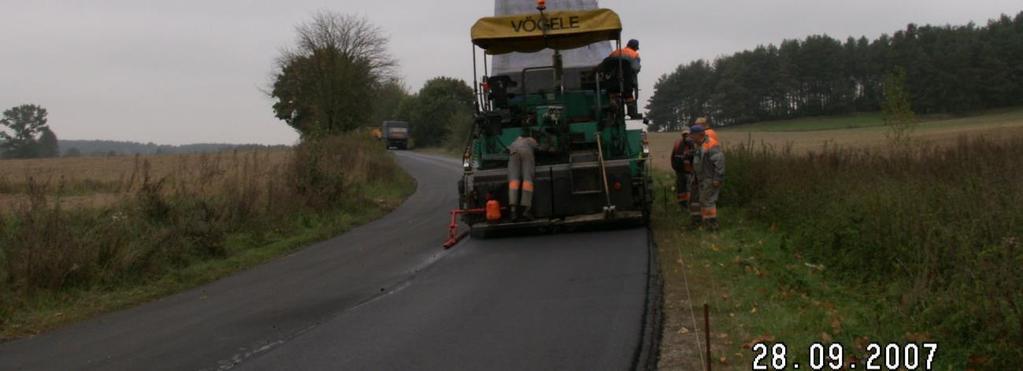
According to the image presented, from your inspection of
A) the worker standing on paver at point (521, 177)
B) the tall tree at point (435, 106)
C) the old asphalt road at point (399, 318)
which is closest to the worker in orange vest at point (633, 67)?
the worker standing on paver at point (521, 177)

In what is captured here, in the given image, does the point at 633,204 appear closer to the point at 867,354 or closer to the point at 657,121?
the point at 867,354

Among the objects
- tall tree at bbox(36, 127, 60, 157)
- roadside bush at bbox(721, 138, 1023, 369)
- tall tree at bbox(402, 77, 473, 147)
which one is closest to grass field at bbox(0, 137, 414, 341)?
roadside bush at bbox(721, 138, 1023, 369)

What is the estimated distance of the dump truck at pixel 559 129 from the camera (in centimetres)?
1262

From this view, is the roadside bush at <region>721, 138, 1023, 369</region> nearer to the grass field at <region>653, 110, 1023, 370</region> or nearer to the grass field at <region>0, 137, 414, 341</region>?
the grass field at <region>653, 110, 1023, 370</region>

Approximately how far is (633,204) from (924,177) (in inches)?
146

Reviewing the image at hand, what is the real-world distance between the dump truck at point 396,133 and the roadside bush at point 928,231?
→ 58325mm

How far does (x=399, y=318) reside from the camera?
7.35 meters

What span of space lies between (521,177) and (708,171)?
253 centimetres

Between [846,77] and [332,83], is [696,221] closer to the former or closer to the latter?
[332,83]

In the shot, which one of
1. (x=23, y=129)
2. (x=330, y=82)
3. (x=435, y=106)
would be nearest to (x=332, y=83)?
(x=330, y=82)

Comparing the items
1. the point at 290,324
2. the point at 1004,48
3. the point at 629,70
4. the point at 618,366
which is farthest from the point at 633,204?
the point at 1004,48

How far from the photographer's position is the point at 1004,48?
51.8 meters

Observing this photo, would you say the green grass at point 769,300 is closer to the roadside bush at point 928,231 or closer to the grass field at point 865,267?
the grass field at point 865,267

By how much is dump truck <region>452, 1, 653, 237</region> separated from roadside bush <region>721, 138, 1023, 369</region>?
212 centimetres
